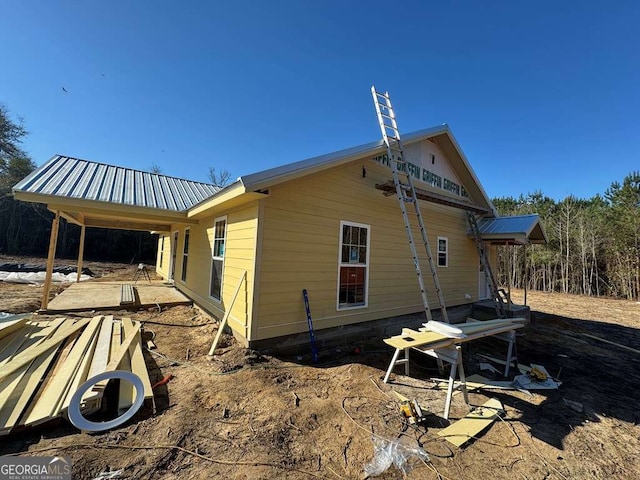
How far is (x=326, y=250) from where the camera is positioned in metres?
5.26

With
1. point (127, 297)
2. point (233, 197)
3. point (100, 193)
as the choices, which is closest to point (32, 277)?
point (127, 297)

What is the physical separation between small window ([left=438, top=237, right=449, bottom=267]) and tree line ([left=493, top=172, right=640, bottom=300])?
10.4m

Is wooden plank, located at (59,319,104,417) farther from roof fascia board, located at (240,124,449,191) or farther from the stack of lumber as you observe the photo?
roof fascia board, located at (240,124,449,191)

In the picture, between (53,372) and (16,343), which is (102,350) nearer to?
(53,372)

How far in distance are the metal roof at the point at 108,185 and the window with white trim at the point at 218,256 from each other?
205cm

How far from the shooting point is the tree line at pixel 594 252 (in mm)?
15305

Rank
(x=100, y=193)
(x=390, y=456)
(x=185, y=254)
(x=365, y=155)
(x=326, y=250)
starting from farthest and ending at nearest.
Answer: (x=185, y=254), (x=100, y=193), (x=365, y=155), (x=326, y=250), (x=390, y=456)

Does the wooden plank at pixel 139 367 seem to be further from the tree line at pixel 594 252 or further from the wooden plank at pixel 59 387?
the tree line at pixel 594 252

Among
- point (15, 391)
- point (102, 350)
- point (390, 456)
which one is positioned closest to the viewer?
point (390, 456)

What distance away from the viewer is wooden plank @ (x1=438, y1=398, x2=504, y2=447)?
2818 millimetres

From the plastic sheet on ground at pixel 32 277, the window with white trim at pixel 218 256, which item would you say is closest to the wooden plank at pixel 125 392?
the window with white trim at pixel 218 256

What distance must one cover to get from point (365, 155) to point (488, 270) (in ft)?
18.4

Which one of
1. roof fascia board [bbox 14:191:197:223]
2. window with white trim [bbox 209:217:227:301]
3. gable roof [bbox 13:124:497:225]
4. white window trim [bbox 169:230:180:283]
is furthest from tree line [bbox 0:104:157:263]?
window with white trim [bbox 209:217:227:301]

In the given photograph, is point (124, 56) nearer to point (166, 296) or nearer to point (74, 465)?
point (166, 296)
